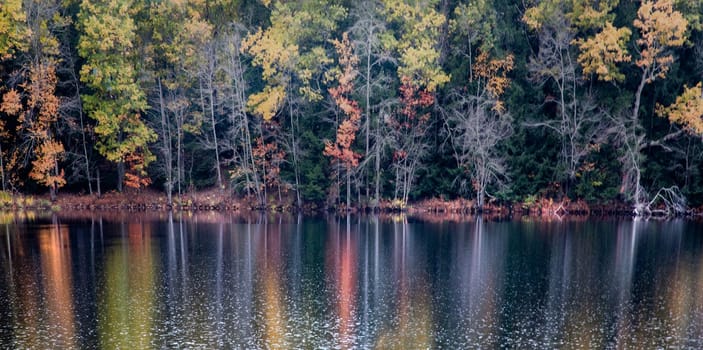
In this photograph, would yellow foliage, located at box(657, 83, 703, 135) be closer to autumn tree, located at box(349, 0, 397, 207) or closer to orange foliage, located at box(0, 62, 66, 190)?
autumn tree, located at box(349, 0, 397, 207)

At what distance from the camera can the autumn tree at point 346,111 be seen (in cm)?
5578

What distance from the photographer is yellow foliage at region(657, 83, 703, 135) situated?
51375 millimetres

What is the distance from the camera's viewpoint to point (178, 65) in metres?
58.1

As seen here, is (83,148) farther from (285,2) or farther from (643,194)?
(643,194)

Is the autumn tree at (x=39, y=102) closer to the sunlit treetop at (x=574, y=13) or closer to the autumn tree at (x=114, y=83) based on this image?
the autumn tree at (x=114, y=83)

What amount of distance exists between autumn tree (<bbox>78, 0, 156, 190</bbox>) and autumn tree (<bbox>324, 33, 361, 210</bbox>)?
14.7m

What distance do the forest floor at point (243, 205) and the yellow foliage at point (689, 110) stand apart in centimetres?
653

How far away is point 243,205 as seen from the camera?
2322 inches

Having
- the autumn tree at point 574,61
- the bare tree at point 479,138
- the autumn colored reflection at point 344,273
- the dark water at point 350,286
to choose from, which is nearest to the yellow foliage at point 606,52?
the autumn tree at point 574,61

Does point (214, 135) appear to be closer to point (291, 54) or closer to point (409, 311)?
point (291, 54)

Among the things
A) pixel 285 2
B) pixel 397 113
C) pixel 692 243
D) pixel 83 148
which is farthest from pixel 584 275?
pixel 83 148

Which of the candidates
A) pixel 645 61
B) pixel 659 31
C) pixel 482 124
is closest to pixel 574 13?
pixel 659 31

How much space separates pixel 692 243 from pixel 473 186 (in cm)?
1854

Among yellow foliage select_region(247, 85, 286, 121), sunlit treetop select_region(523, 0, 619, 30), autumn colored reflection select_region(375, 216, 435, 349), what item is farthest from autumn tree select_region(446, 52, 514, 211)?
autumn colored reflection select_region(375, 216, 435, 349)
